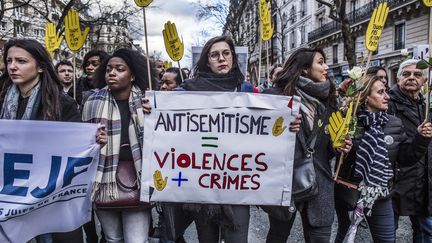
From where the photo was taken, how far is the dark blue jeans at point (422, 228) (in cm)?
329

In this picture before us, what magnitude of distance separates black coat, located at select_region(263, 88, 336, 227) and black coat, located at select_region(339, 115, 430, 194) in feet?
0.95

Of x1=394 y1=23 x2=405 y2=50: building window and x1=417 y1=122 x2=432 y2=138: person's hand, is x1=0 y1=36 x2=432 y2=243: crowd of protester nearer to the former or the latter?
x1=417 y1=122 x2=432 y2=138: person's hand

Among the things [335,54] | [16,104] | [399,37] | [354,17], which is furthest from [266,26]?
[335,54]

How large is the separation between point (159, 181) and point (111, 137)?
421 millimetres

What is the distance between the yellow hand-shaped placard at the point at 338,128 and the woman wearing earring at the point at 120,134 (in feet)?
3.92

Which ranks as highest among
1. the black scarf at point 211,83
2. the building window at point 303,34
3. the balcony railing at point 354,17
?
the building window at point 303,34

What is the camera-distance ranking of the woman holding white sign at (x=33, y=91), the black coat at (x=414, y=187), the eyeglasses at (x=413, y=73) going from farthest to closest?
1. the eyeglasses at (x=413, y=73)
2. the black coat at (x=414, y=187)
3. the woman holding white sign at (x=33, y=91)

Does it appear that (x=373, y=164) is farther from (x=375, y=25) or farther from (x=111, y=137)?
(x=111, y=137)

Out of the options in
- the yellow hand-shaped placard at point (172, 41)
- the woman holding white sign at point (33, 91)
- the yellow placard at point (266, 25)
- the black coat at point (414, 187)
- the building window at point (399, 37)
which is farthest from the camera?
the building window at point (399, 37)

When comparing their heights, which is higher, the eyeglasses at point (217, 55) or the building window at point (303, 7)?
the building window at point (303, 7)

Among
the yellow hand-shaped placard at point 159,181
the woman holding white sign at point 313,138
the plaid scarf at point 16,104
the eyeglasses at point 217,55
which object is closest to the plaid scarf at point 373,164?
the woman holding white sign at point 313,138

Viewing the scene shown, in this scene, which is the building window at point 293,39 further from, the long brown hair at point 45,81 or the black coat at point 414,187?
the long brown hair at point 45,81

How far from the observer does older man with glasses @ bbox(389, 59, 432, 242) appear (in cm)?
327

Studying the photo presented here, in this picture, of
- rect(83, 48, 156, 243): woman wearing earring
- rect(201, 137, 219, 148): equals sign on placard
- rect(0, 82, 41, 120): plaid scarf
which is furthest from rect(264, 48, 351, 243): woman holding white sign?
rect(0, 82, 41, 120): plaid scarf
